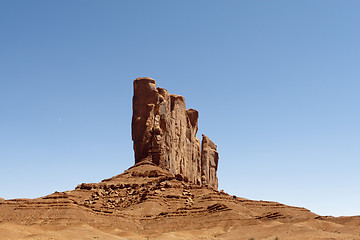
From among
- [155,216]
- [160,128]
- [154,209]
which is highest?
[160,128]

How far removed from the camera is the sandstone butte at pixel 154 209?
189 ft

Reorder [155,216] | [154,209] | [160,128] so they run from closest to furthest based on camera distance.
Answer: [155,216]
[154,209]
[160,128]

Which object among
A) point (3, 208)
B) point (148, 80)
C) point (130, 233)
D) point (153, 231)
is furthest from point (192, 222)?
point (148, 80)

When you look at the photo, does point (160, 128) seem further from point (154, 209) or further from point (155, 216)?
point (155, 216)

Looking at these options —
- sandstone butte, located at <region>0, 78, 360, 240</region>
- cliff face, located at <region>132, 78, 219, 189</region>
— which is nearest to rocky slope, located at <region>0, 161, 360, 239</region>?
sandstone butte, located at <region>0, 78, 360, 240</region>

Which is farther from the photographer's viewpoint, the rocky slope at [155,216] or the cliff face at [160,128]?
the cliff face at [160,128]

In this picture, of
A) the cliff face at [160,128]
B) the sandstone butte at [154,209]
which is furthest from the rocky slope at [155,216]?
the cliff face at [160,128]

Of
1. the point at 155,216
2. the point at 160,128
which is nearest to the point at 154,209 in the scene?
the point at 155,216

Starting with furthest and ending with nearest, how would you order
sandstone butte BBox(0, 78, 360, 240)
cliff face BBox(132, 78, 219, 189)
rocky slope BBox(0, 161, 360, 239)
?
1. cliff face BBox(132, 78, 219, 189)
2. sandstone butte BBox(0, 78, 360, 240)
3. rocky slope BBox(0, 161, 360, 239)

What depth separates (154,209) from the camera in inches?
2972

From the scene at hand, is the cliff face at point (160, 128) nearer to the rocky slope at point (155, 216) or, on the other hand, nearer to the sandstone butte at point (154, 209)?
the sandstone butte at point (154, 209)

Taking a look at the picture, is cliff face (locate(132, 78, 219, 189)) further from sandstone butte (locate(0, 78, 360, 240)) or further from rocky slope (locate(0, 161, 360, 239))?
rocky slope (locate(0, 161, 360, 239))

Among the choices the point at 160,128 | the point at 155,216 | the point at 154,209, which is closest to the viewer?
the point at 155,216

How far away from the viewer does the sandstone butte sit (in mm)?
57531
